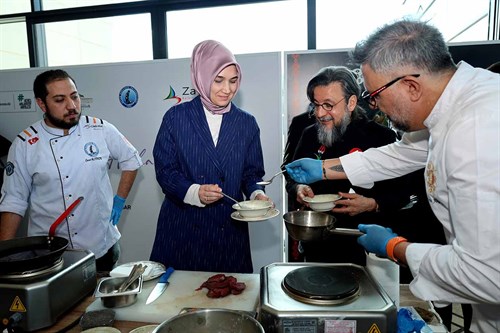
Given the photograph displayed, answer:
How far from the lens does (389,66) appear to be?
1.18m

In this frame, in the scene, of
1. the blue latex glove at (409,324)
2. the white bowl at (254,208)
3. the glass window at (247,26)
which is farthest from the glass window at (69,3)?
the blue latex glove at (409,324)

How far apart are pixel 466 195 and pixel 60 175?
89.7 inches

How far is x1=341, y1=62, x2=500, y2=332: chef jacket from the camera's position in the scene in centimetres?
93

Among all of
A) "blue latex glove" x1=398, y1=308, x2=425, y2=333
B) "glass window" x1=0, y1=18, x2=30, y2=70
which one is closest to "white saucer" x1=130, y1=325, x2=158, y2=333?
"blue latex glove" x1=398, y1=308, x2=425, y2=333

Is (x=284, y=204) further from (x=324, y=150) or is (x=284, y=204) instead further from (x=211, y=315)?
(x=211, y=315)

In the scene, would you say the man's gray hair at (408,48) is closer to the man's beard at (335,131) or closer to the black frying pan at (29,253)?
the man's beard at (335,131)

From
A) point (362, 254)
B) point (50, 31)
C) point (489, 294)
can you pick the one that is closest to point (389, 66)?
point (489, 294)

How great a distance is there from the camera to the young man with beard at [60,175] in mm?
2254

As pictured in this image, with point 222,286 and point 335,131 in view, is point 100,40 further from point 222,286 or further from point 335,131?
point 222,286

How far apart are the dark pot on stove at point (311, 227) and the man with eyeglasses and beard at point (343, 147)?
0.37 m

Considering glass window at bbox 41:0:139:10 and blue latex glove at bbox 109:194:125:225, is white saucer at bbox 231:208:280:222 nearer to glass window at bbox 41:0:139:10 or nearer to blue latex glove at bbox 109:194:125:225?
blue latex glove at bbox 109:194:125:225

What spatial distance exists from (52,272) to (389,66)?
55.3 inches

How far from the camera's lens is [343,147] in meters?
2.24

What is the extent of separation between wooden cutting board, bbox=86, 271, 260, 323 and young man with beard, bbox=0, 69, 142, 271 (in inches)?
45.5
